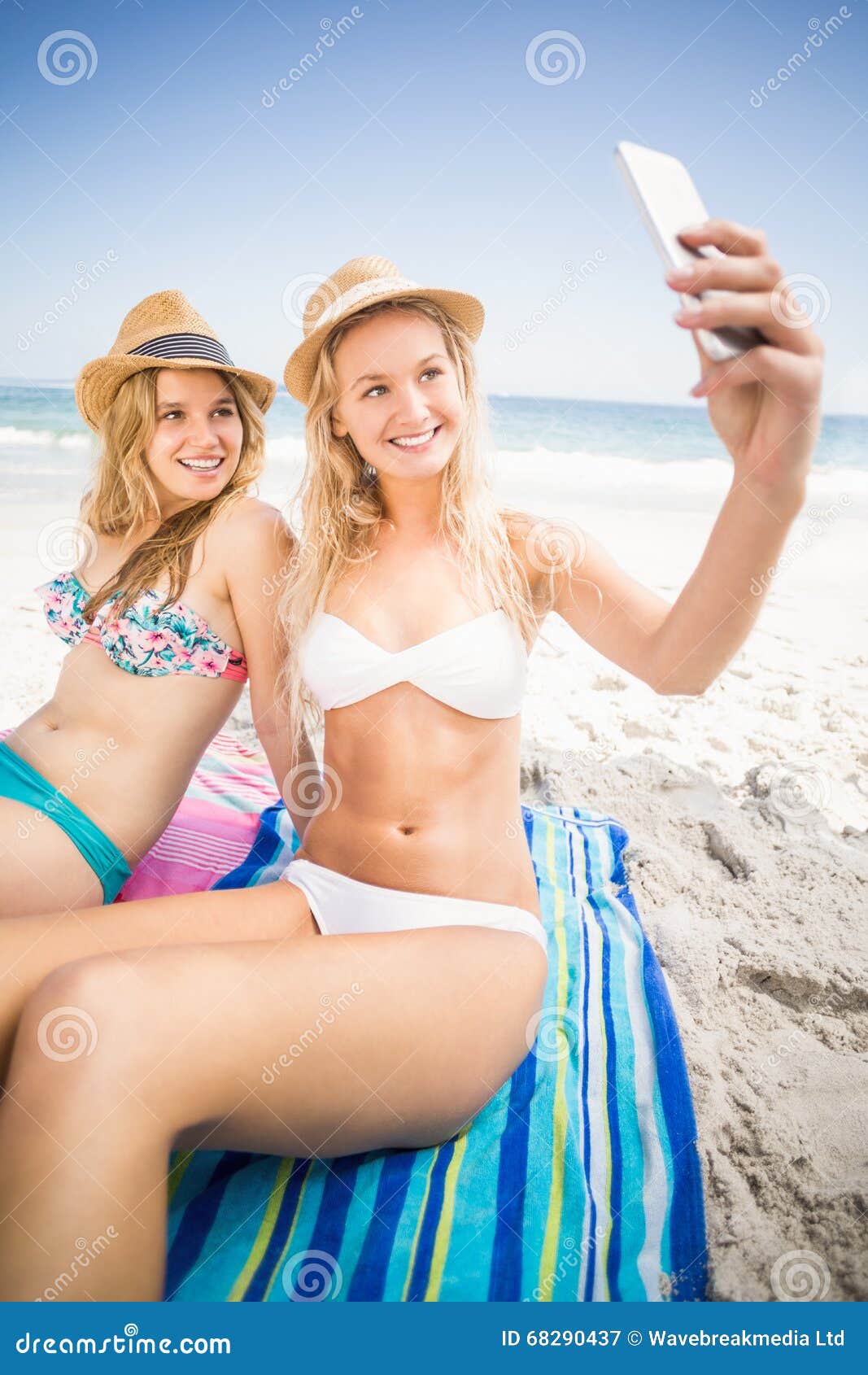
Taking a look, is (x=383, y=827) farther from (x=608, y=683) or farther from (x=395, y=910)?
(x=608, y=683)

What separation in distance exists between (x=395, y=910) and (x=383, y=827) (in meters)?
0.21

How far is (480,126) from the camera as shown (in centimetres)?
2380

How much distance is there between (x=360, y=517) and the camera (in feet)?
8.05

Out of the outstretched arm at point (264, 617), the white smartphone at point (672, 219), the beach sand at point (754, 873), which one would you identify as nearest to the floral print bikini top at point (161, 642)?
the outstretched arm at point (264, 617)

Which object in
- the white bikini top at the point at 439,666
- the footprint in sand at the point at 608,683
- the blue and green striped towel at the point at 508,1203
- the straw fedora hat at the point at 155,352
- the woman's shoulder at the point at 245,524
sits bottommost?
the blue and green striped towel at the point at 508,1203

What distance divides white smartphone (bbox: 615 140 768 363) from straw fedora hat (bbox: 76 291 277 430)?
1.55 m

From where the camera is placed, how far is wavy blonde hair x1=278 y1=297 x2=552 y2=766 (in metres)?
2.28

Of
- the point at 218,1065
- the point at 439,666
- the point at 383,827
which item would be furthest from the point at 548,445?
the point at 218,1065

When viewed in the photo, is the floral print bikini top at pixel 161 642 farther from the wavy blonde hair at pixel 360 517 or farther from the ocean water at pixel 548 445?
the ocean water at pixel 548 445

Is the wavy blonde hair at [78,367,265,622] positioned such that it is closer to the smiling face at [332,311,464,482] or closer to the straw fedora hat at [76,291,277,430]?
the straw fedora hat at [76,291,277,430]

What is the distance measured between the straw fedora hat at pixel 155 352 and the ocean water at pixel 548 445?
9.37 meters

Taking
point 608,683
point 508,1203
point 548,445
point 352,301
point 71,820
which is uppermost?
point 548,445

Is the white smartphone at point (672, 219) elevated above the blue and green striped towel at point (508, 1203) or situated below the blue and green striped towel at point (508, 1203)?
above

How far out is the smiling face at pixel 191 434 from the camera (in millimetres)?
2580
